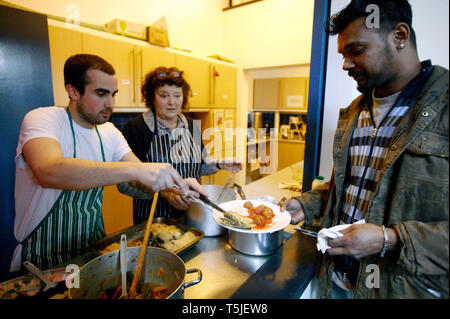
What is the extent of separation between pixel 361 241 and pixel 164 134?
1.22m

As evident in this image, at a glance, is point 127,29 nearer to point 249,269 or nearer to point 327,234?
point 249,269

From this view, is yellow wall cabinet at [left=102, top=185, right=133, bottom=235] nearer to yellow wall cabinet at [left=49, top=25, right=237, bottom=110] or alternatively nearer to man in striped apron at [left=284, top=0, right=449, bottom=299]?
yellow wall cabinet at [left=49, top=25, right=237, bottom=110]

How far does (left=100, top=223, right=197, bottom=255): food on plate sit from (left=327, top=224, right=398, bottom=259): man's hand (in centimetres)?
48

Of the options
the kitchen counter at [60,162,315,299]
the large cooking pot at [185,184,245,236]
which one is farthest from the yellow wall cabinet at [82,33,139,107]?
the kitchen counter at [60,162,315,299]

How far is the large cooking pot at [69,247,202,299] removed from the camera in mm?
598

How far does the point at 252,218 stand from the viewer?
2.74 feet

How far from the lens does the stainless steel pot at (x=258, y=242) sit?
0.77 m

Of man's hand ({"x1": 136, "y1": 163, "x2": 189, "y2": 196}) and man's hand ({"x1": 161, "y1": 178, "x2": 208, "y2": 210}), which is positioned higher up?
man's hand ({"x1": 136, "y1": 163, "x2": 189, "y2": 196})

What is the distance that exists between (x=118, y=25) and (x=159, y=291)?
82.9 inches

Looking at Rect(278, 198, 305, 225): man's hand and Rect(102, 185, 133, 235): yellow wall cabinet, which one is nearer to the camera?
Rect(278, 198, 305, 225): man's hand

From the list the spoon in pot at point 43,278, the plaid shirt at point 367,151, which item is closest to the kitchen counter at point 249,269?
the plaid shirt at point 367,151

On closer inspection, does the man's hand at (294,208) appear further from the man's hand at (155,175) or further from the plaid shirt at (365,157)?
the man's hand at (155,175)

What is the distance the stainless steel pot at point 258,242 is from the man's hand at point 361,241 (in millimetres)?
276
